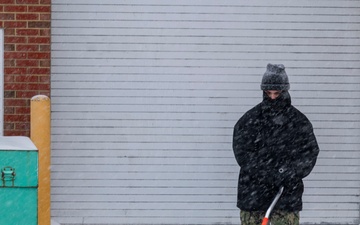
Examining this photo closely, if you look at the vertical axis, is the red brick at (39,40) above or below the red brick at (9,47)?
above

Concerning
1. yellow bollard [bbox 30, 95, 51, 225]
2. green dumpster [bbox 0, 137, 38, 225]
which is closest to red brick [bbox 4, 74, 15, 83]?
yellow bollard [bbox 30, 95, 51, 225]

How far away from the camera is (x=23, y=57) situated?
9.42 metres

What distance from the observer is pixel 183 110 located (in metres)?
9.84

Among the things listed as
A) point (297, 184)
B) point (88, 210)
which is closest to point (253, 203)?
point (297, 184)

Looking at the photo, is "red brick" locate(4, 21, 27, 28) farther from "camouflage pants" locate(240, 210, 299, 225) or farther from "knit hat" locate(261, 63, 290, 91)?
"camouflage pants" locate(240, 210, 299, 225)

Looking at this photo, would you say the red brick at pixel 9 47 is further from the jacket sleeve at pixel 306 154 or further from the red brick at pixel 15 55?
the jacket sleeve at pixel 306 154

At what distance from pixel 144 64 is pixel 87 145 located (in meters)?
1.03

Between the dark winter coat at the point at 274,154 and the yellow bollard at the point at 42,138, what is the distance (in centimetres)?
183

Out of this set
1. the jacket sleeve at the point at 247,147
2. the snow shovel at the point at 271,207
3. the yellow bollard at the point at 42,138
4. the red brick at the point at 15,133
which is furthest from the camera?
the red brick at the point at 15,133

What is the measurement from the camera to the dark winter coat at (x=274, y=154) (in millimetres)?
7656

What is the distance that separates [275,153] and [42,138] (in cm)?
221

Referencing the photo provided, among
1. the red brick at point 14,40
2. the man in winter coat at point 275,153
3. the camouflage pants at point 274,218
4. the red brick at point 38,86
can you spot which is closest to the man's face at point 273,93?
the man in winter coat at point 275,153

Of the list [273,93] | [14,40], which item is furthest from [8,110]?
[273,93]

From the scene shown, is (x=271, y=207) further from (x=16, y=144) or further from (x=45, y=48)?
(x=45, y=48)
